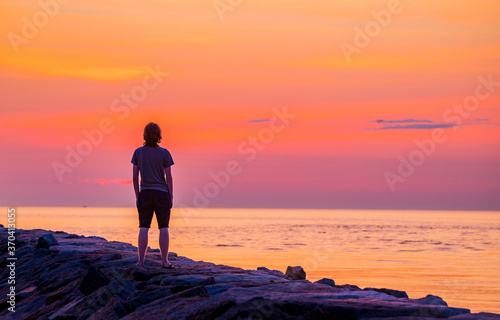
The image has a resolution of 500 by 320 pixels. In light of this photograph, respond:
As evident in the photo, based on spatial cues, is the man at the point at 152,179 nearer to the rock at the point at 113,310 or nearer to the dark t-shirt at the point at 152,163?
the dark t-shirt at the point at 152,163

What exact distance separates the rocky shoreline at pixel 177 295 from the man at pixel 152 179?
698mm

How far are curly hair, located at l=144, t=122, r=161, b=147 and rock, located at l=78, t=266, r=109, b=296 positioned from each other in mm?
1895

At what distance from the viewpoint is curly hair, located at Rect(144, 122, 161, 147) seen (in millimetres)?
9711

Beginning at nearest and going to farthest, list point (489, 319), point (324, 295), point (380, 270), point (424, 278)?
point (489, 319) → point (324, 295) → point (424, 278) → point (380, 270)

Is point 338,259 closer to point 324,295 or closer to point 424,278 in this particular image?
point 424,278

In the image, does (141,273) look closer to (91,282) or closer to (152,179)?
(91,282)

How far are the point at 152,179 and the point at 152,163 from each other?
0.22m

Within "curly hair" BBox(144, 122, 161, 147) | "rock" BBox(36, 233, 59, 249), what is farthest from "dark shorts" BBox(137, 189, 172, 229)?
"rock" BBox(36, 233, 59, 249)

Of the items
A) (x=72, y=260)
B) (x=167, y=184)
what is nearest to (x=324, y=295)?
(x=167, y=184)

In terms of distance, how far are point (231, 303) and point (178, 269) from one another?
3.87 meters

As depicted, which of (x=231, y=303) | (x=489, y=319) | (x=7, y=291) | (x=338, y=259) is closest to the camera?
(x=489, y=319)

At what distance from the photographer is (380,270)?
2459cm

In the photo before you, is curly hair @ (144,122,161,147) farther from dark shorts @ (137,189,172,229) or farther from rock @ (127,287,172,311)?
rock @ (127,287,172,311)

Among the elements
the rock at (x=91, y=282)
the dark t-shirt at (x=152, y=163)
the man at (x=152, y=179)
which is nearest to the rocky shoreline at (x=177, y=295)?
the rock at (x=91, y=282)
